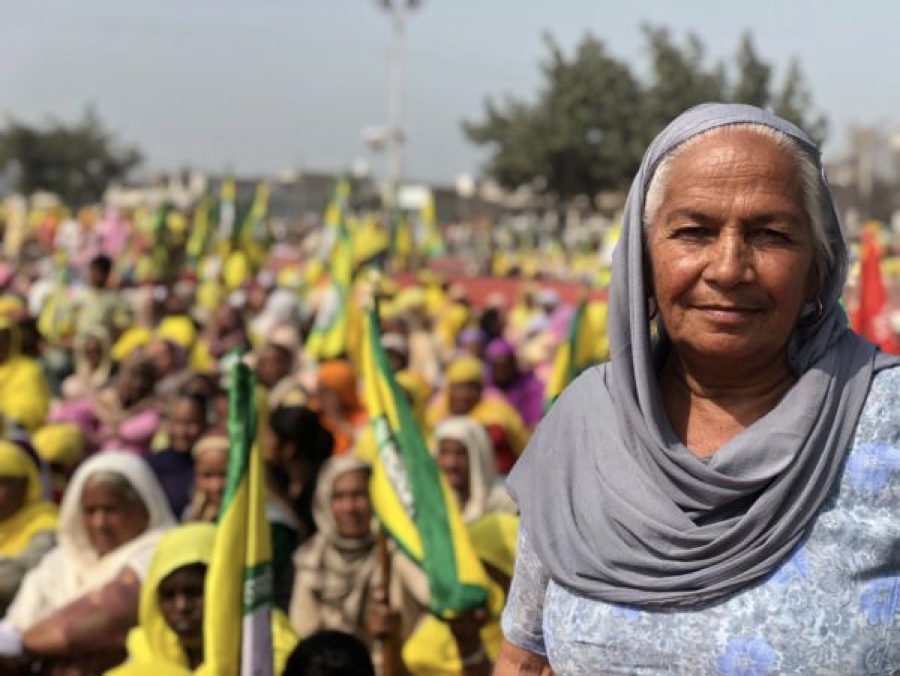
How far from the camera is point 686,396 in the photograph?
170 centimetres

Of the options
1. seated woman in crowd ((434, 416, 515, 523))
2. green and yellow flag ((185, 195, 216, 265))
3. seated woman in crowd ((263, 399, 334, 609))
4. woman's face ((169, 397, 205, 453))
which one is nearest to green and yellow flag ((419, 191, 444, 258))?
green and yellow flag ((185, 195, 216, 265))

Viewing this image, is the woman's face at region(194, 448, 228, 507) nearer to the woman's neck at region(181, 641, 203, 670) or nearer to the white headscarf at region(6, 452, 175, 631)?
the white headscarf at region(6, 452, 175, 631)

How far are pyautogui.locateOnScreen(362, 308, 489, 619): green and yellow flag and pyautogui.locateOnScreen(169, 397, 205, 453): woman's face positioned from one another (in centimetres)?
171

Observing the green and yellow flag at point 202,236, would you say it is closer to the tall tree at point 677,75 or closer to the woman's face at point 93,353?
the woman's face at point 93,353

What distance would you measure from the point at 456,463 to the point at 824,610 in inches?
144

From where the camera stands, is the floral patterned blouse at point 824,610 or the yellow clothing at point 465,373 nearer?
the floral patterned blouse at point 824,610

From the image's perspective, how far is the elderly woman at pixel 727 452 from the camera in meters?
1.52

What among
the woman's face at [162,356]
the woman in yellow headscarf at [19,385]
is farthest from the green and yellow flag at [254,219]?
the woman in yellow headscarf at [19,385]

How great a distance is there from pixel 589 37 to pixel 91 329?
2980 cm

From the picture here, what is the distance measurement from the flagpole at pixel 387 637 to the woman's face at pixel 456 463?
1138 mm

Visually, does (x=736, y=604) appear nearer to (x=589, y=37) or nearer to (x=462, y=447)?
(x=462, y=447)

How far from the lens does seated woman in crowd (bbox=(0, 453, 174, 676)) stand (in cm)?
376

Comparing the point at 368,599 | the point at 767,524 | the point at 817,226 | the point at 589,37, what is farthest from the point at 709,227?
the point at 589,37

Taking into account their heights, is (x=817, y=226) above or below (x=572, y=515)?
above
